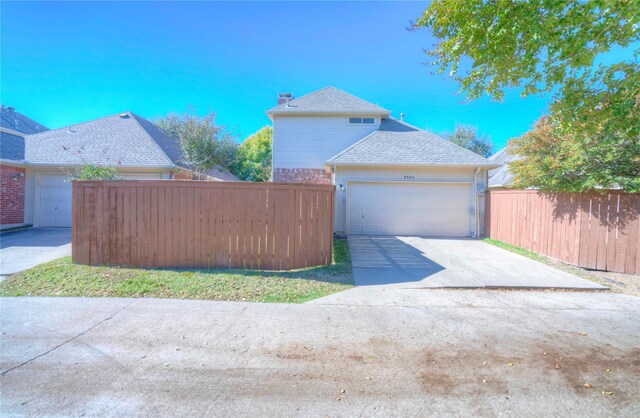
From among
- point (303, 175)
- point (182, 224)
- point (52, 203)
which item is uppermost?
point (303, 175)

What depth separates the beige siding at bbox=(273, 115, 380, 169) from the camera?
574 inches

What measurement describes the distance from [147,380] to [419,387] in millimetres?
2569

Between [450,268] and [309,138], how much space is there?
374 inches

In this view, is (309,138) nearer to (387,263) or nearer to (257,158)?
(387,263)

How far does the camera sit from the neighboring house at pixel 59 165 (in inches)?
492

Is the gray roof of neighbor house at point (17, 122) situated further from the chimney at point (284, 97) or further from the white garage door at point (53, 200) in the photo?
the chimney at point (284, 97)

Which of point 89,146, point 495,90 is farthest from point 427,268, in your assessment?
point 89,146

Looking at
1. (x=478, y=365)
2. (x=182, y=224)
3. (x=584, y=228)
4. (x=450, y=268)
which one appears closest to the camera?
(x=478, y=365)

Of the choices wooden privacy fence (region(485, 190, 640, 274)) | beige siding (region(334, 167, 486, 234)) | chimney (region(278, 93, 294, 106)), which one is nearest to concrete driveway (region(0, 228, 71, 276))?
beige siding (region(334, 167, 486, 234))

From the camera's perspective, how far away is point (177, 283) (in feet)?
18.6

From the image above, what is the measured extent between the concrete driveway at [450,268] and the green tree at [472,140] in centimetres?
2045

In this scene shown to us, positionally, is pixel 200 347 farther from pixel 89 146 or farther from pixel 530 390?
pixel 89 146

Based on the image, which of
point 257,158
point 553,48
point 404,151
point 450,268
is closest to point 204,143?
point 404,151

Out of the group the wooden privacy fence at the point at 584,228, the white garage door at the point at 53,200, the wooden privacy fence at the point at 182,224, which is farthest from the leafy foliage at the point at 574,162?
the white garage door at the point at 53,200
